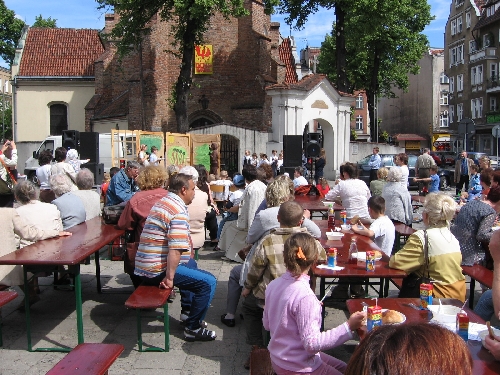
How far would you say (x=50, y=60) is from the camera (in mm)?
37281

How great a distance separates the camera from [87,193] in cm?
780

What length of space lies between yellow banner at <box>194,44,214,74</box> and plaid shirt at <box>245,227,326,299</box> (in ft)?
A: 91.1

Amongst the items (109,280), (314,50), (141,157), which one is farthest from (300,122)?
(314,50)

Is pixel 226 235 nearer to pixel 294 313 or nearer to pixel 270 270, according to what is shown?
pixel 270 270

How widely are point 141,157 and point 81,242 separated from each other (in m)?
12.4

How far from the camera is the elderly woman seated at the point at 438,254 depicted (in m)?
4.61

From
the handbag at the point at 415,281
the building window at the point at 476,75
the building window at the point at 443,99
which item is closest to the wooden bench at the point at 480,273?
the handbag at the point at 415,281

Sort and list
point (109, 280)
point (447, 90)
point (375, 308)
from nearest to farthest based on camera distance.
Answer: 1. point (375, 308)
2. point (109, 280)
3. point (447, 90)

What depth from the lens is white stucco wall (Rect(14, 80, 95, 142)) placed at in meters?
36.1

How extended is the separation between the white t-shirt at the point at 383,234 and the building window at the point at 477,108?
47.8 m

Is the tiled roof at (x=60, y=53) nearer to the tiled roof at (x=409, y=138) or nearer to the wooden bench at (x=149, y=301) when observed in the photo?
the wooden bench at (x=149, y=301)

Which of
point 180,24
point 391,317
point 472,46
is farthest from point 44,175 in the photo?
point 472,46

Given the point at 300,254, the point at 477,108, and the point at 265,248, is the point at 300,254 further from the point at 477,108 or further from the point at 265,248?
the point at 477,108

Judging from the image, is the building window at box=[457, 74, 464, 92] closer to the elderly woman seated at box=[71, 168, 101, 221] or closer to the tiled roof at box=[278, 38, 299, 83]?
the tiled roof at box=[278, 38, 299, 83]
